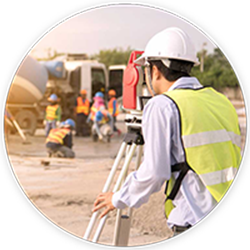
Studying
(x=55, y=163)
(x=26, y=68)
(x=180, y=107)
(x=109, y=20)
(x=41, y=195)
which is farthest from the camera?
→ (x=109, y=20)

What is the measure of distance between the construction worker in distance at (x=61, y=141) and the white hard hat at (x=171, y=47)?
427 cm

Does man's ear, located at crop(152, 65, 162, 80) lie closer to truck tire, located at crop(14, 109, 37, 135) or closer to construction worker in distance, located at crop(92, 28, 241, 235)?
construction worker in distance, located at crop(92, 28, 241, 235)

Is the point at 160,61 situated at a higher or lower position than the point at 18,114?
higher

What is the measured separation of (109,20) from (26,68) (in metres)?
1.78

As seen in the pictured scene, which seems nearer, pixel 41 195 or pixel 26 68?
pixel 41 195

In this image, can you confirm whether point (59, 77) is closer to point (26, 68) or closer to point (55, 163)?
point (26, 68)

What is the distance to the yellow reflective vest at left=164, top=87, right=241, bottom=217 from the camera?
140cm

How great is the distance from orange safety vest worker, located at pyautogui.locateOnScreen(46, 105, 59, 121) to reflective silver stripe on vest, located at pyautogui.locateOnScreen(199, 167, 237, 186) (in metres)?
6.10

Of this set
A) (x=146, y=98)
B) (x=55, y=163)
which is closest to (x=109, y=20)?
(x=55, y=163)

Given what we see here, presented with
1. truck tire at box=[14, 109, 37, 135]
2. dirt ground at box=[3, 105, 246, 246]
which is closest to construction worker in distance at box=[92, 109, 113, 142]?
dirt ground at box=[3, 105, 246, 246]

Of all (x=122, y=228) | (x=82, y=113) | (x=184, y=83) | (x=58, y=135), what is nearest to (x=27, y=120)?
(x=82, y=113)

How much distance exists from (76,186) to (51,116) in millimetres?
2415

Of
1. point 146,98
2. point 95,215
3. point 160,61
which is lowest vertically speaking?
point 95,215

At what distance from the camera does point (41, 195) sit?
4668 mm
